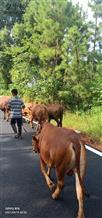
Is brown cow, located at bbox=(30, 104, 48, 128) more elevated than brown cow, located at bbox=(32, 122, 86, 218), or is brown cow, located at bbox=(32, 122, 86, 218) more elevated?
brown cow, located at bbox=(32, 122, 86, 218)

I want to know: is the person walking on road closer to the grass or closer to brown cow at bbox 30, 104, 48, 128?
brown cow at bbox 30, 104, 48, 128

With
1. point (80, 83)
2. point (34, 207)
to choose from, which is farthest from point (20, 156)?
point (80, 83)

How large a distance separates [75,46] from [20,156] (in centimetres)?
1135

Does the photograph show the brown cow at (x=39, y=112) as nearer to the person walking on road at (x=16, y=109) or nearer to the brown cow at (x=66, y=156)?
the person walking on road at (x=16, y=109)

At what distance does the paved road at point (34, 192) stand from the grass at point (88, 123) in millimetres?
3142

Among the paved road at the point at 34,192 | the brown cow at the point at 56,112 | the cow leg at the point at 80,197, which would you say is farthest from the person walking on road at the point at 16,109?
the cow leg at the point at 80,197

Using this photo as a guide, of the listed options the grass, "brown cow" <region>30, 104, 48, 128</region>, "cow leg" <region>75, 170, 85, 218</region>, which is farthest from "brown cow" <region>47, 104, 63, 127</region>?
"cow leg" <region>75, 170, 85, 218</region>

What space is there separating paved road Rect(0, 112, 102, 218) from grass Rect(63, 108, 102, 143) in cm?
314

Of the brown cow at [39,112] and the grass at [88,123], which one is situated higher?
the brown cow at [39,112]

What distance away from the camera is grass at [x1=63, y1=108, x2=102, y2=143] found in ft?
46.9

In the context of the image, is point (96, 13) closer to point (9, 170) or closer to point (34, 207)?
point (9, 170)

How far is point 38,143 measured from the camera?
7551mm

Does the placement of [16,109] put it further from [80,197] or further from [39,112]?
[80,197]

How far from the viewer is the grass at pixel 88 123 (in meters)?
14.3
